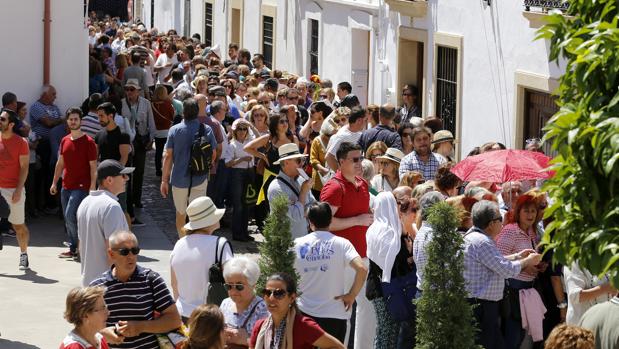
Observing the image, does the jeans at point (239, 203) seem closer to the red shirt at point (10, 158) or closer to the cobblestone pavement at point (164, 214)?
the cobblestone pavement at point (164, 214)

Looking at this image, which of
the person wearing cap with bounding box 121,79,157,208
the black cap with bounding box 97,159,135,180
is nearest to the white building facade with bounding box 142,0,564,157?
the person wearing cap with bounding box 121,79,157,208

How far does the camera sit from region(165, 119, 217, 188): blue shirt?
1527 centimetres

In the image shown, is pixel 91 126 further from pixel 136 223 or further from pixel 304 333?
pixel 304 333

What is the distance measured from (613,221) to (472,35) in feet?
46.5

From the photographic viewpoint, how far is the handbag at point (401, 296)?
34.2 feet

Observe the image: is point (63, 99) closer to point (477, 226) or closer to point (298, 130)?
point (298, 130)

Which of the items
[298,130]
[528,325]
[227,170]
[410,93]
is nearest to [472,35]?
[410,93]

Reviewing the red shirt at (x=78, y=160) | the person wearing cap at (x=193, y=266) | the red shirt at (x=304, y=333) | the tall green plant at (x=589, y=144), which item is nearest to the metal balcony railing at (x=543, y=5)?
the red shirt at (x=78, y=160)

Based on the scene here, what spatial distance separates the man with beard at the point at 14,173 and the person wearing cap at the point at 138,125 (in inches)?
138

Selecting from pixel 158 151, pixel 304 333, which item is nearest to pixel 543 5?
pixel 158 151

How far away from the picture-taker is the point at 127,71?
2217cm

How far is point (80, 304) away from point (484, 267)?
3446 mm

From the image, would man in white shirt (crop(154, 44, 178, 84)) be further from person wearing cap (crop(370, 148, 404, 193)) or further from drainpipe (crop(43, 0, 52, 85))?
person wearing cap (crop(370, 148, 404, 193))

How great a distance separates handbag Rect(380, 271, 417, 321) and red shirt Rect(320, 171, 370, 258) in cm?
100
